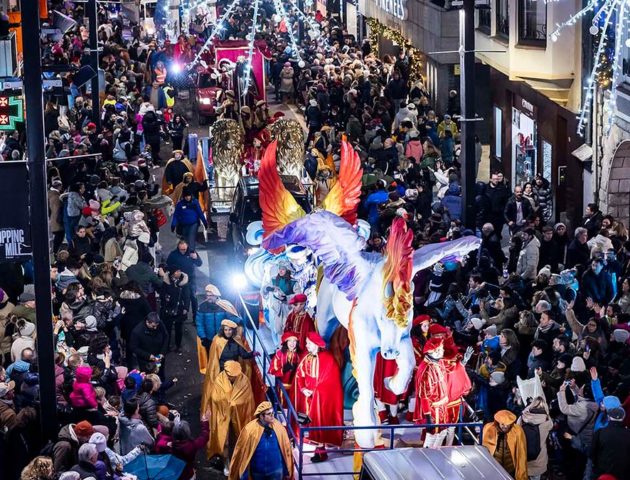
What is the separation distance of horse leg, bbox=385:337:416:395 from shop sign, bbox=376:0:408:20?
3060 centimetres

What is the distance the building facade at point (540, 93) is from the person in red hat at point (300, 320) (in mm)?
9539

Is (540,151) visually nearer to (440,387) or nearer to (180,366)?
(180,366)

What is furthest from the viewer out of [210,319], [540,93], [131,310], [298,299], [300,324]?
[540,93]

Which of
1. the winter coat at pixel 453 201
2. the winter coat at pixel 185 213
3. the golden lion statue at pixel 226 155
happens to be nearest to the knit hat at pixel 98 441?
the winter coat at pixel 185 213

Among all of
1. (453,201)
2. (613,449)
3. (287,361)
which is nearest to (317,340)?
(287,361)

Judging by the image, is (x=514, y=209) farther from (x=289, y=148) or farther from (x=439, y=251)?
(x=439, y=251)

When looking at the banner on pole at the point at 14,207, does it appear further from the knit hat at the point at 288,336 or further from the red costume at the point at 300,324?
the red costume at the point at 300,324

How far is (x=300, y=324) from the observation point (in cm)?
1889

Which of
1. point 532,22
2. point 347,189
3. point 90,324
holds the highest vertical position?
point 532,22

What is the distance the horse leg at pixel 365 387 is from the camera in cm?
1712

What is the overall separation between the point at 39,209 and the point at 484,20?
21336 mm

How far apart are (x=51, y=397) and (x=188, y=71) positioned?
3158cm

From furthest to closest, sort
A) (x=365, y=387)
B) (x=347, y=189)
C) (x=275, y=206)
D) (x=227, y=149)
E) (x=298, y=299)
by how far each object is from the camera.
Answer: (x=227, y=149)
(x=298, y=299)
(x=275, y=206)
(x=347, y=189)
(x=365, y=387)

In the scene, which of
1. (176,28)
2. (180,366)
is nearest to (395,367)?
(180,366)
